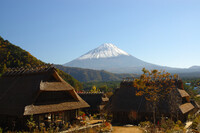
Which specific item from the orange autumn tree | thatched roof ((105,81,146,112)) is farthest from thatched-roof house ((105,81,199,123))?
the orange autumn tree

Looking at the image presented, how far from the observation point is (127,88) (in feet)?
104

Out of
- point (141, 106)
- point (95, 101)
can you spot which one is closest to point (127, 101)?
point (141, 106)

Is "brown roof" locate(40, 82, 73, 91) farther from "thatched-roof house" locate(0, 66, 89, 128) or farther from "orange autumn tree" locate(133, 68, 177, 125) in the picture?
"orange autumn tree" locate(133, 68, 177, 125)

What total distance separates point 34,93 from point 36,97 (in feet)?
1.97

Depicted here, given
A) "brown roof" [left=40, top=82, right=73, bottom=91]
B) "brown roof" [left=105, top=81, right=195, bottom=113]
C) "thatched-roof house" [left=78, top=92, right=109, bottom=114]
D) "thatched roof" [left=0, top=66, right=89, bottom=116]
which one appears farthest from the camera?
"thatched-roof house" [left=78, top=92, right=109, bottom=114]

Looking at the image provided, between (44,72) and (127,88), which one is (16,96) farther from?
(127,88)

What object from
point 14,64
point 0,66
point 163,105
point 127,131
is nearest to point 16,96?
point 127,131

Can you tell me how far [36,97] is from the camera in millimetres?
20266

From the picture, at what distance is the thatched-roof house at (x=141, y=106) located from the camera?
86.8 feet

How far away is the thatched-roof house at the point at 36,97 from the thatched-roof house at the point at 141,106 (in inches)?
290

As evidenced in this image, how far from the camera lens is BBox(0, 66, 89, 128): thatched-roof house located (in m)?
19.7

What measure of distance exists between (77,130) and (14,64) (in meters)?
43.5

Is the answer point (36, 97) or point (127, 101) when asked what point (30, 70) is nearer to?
point (36, 97)

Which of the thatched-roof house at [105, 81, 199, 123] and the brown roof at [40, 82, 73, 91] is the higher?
the brown roof at [40, 82, 73, 91]
